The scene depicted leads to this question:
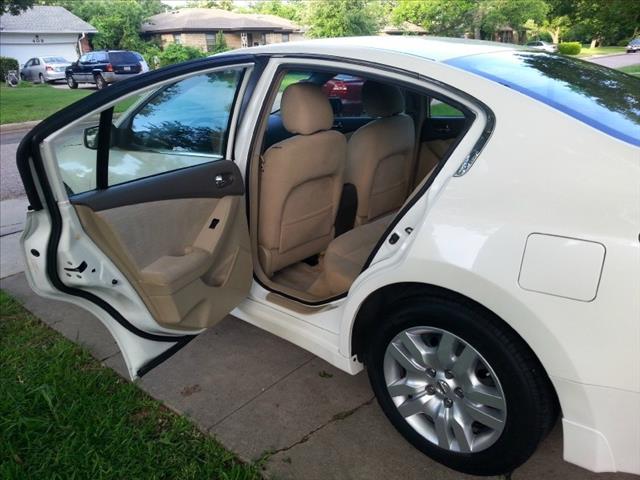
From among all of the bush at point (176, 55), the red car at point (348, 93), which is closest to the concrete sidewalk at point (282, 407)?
the red car at point (348, 93)

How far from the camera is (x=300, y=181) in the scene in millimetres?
2684

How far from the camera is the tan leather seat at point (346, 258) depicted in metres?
2.53

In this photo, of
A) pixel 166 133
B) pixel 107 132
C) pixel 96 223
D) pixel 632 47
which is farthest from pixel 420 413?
pixel 632 47

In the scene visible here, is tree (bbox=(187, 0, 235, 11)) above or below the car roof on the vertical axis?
above

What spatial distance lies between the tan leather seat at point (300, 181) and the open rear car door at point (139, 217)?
0.57ft

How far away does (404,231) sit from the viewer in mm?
1879

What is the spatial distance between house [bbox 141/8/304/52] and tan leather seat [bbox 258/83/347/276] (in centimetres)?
3683

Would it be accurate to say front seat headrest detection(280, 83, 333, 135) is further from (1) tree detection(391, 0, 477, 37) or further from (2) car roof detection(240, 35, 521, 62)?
(1) tree detection(391, 0, 477, 37)

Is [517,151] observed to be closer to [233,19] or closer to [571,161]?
[571,161]

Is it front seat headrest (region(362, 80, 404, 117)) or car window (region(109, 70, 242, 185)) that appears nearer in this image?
car window (region(109, 70, 242, 185))

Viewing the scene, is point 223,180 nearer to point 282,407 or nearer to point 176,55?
point 282,407

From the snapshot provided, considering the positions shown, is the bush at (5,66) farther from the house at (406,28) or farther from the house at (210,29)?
the house at (406,28)

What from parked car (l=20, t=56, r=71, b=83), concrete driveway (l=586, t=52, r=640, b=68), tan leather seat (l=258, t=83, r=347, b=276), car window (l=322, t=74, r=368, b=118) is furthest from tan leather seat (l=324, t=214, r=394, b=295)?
parked car (l=20, t=56, r=71, b=83)

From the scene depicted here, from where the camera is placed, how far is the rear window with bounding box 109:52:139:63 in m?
20.8
